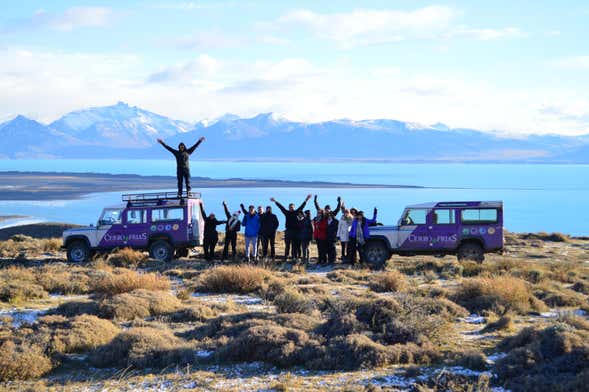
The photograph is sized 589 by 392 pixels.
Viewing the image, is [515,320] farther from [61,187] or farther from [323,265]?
[61,187]

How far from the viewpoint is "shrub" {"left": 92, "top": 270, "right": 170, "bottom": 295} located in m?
14.4

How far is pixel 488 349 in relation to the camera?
1016cm

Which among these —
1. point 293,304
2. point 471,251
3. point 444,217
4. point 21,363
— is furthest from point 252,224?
point 21,363

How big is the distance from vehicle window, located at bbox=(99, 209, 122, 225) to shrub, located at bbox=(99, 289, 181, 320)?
817 cm

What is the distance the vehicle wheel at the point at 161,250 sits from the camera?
2114 centimetres

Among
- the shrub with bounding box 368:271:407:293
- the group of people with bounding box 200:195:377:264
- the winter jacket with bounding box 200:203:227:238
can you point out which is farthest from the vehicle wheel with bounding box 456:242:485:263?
the winter jacket with bounding box 200:203:227:238

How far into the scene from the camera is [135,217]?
21.3 meters

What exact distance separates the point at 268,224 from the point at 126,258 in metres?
4.12

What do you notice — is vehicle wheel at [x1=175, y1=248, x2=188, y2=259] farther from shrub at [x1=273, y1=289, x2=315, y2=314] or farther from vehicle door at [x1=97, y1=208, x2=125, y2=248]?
shrub at [x1=273, y1=289, x2=315, y2=314]

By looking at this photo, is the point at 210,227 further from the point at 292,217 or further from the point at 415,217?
the point at 415,217

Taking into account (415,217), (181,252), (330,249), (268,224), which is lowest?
(181,252)

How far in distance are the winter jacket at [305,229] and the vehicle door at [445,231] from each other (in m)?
3.36

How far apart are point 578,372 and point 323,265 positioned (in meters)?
12.4

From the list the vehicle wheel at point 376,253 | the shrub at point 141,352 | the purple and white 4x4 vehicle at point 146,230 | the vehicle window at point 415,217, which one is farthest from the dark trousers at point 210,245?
the shrub at point 141,352
